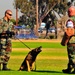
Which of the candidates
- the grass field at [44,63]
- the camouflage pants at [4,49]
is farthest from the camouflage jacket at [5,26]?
the grass field at [44,63]

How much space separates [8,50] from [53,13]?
82017mm

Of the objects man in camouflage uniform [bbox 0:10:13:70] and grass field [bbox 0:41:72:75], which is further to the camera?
man in camouflage uniform [bbox 0:10:13:70]

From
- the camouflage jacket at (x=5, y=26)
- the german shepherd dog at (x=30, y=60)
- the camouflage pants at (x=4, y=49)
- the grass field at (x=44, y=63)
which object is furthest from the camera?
the camouflage pants at (x=4, y=49)

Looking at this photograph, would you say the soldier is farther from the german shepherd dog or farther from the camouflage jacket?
the camouflage jacket

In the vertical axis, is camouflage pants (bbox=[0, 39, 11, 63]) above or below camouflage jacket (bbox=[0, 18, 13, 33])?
below

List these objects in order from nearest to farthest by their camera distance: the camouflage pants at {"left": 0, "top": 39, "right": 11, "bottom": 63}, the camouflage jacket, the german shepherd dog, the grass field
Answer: the grass field, the german shepherd dog, the camouflage jacket, the camouflage pants at {"left": 0, "top": 39, "right": 11, "bottom": 63}

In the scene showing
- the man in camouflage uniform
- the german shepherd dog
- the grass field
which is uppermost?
the man in camouflage uniform

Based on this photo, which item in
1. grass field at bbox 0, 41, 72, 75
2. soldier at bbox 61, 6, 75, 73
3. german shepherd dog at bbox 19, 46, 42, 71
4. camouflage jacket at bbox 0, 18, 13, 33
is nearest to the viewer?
soldier at bbox 61, 6, 75, 73

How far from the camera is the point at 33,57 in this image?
45.0 feet

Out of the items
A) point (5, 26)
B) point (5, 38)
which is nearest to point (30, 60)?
point (5, 38)

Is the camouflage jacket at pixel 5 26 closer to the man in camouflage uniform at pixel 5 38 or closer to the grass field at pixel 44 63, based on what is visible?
the man in camouflage uniform at pixel 5 38

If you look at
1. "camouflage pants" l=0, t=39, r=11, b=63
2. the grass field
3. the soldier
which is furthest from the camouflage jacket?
the soldier

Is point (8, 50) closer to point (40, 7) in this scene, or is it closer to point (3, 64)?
point (3, 64)

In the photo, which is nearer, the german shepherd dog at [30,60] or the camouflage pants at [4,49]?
the german shepherd dog at [30,60]
